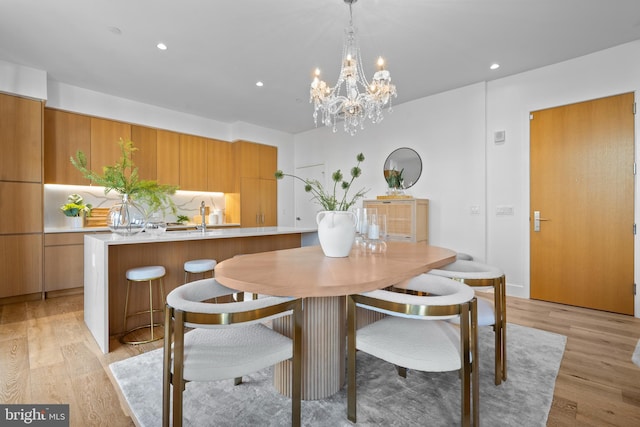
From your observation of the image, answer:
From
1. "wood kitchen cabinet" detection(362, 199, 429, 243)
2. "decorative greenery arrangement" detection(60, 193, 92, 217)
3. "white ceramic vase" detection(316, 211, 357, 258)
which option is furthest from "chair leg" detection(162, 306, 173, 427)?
"decorative greenery arrangement" detection(60, 193, 92, 217)

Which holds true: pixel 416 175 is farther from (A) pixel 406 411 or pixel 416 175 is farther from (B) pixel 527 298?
(A) pixel 406 411

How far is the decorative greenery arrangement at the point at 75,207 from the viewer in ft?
13.5

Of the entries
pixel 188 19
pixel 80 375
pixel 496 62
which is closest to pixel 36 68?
pixel 188 19

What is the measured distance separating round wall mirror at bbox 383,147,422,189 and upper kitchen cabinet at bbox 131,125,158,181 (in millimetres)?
3929

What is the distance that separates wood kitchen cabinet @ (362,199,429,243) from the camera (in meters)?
4.13

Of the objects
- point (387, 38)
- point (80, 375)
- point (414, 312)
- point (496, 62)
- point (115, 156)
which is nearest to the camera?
point (414, 312)

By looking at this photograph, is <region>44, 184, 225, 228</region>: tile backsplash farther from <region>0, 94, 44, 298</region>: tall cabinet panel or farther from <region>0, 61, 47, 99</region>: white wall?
<region>0, 61, 47, 99</region>: white wall

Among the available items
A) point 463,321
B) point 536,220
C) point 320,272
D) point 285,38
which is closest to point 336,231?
point 320,272

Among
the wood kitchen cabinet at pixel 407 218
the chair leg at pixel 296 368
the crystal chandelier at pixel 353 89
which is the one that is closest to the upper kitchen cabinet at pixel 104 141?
the crystal chandelier at pixel 353 89

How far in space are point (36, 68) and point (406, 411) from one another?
5.34 m

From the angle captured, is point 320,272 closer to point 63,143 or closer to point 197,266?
point 197,266

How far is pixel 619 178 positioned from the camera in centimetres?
Answer: 307

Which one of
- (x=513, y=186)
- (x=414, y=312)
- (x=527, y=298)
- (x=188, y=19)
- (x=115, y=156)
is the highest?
(x=188, y=19)

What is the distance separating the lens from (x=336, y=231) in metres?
1.75
